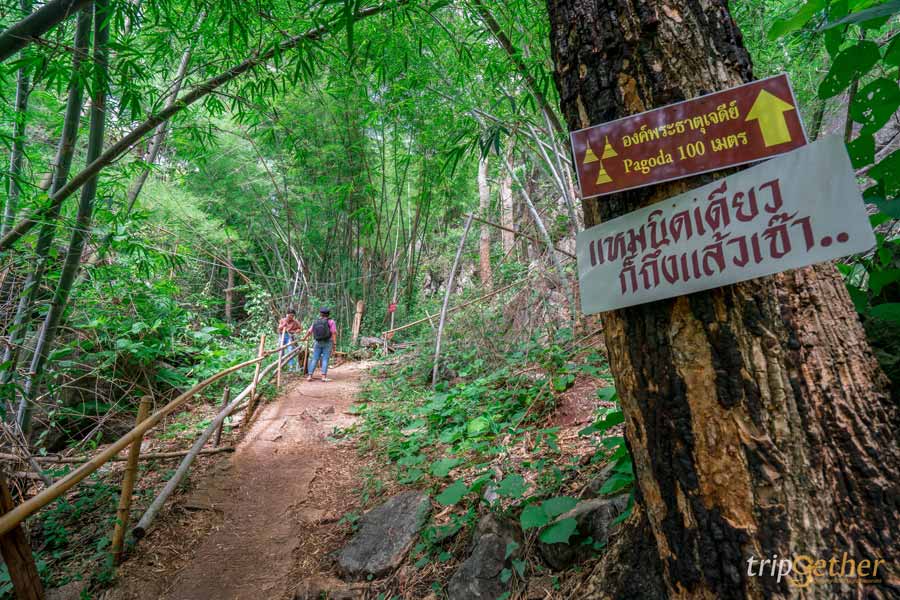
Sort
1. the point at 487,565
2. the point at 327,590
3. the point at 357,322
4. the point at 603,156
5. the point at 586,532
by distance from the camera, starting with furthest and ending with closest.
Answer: the point at 357,322 → the point at 327,590 → the point at 487,565 → the point at 586,532 → the point at 603,156

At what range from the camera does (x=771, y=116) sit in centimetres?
71

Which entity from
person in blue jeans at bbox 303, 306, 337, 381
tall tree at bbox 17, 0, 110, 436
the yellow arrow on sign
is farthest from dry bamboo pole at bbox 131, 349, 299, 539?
the yellow arrow on sign

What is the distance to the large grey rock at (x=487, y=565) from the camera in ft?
4.94

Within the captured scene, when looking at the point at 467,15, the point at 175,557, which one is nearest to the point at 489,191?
the point at 467,15

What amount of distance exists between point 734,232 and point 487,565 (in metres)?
1.42

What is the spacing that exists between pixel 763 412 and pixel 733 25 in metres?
0.74

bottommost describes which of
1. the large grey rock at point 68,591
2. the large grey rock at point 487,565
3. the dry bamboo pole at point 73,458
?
the large grey rock at point 68,591

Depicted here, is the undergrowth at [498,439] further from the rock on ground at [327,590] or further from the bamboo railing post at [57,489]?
the bamboo railing post at [57,489]

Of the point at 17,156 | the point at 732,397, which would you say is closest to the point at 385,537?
the point at 732,397

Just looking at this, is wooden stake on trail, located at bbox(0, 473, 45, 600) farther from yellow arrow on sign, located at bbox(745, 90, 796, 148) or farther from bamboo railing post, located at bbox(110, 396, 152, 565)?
yellow arrow on sign, located at bbox(745, 90, 796, 148)

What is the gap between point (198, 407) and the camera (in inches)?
196

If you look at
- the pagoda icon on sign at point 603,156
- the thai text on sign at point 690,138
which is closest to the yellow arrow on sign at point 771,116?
the thai text on sign at point 690,138

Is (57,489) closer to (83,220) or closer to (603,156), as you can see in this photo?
(83,220)

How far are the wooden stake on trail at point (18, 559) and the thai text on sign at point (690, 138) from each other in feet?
6.71
